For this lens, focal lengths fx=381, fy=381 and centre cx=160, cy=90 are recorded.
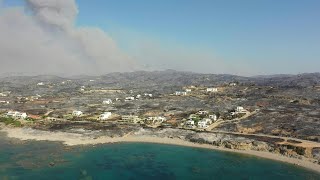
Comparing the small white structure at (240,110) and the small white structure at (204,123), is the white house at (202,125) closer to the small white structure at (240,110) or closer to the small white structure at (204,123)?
the small white structure at (204,123)

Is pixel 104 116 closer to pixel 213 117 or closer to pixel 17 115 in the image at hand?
pixel 17 115

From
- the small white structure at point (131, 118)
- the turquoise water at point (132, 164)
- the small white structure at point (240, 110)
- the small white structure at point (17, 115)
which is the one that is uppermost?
the small white structure at point (240, 110)

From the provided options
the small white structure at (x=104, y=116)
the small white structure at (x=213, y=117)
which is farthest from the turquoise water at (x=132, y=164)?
the small white structure at (x=104, y=116)

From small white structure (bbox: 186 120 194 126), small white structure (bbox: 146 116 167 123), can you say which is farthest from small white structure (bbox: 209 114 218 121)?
small white structure (bbox: 146 116 167 123)

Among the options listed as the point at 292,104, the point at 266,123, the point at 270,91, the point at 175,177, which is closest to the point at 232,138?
the point at 266,123

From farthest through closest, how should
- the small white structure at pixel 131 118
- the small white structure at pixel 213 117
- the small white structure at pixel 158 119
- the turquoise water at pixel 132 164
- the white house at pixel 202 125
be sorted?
the small white structure at pixel 131 118 → the small white structure at pixel 158 119 → the small white structure at pixel 213 117 → the white house at pixel 202 125 → the turquoise water at pixel 132 164

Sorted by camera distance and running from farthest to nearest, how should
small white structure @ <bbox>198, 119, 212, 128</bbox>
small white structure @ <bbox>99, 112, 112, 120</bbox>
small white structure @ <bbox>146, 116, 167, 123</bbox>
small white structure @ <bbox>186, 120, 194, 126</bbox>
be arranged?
small white structure @ <bbox>99, 112, 112, 120</bbox> < small white structure @ <bbox>146, 116, 167, 123</bbox> < small white structure @ <bbox>186, 120, 194, 126</bbox> < small white structure @ <bbox>198, 119, 212, 128</bbox>

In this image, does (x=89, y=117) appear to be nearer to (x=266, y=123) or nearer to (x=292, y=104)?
(x=266, y=123)

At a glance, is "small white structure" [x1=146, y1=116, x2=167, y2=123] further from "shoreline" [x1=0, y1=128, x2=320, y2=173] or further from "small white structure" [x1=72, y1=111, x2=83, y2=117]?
"small white structure" [x1=72, y1=111, x2=83, y2=117]

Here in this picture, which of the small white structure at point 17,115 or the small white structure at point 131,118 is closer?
the small white structure at point 131,118
